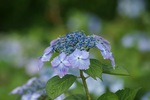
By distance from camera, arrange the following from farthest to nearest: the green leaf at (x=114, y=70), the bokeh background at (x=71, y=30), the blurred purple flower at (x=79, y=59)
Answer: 1. the bokeh background at (x=71, y=30)
2. the green leaf at (x=114, y=70)
3. the blurred purple flower at (x=79, y=59)

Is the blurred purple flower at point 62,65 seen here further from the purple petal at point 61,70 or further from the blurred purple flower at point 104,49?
the blurred purple flower at point 104,49

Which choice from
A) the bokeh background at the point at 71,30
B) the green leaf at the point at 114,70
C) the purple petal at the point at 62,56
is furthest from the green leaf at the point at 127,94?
the bokeh background at the point at 71,30

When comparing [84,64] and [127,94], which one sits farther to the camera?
[127,94]

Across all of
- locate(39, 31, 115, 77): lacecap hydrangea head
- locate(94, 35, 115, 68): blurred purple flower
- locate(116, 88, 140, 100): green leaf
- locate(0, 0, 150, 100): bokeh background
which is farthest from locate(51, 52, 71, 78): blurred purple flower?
locate(0, 0, 150, 100): bokeh background

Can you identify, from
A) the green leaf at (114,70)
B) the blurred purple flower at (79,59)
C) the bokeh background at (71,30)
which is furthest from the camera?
the bokeh background at (71,30)

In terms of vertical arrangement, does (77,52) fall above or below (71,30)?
below

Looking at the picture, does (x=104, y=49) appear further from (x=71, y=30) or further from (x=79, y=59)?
(x=71, y=30)

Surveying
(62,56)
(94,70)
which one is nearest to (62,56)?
(62,56)
